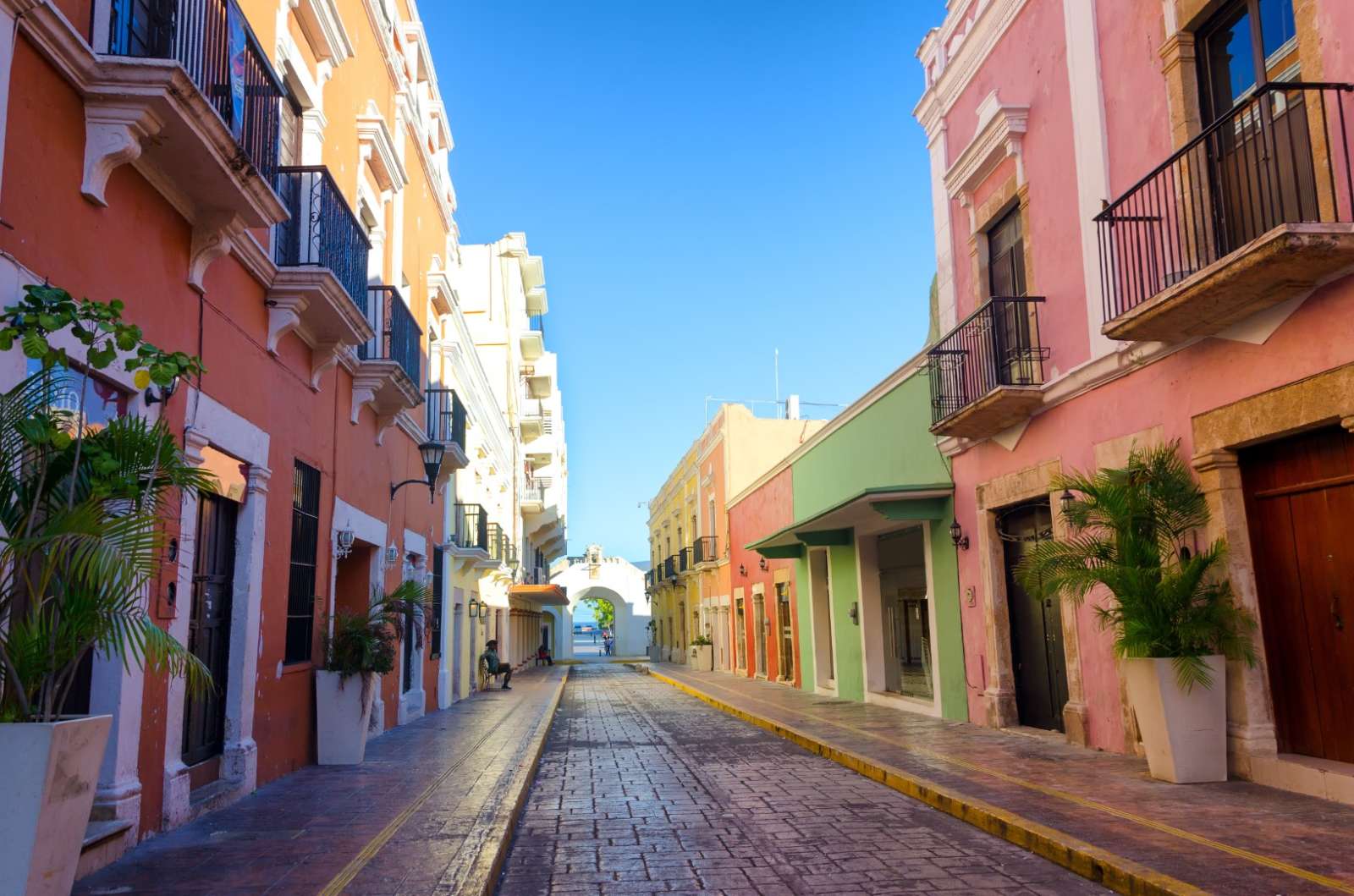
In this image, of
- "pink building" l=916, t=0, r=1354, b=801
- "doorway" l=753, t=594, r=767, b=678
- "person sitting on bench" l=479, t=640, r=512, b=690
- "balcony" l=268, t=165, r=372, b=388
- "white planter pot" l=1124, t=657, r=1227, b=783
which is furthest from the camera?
"doorway" l=753, t=594, r=767, b=678

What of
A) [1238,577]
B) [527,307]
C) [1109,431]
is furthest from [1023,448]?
[527,307]

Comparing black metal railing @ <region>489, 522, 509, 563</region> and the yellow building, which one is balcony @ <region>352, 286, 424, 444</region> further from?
the yellow building

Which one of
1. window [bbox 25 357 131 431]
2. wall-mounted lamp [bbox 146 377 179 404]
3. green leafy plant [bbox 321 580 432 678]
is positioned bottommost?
green leafy plant [bbox 321 580 432 678]

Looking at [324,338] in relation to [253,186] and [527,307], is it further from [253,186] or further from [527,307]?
[527,307]

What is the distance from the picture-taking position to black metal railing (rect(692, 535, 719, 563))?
104 ft

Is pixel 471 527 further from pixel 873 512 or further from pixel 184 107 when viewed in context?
pixel 184 107

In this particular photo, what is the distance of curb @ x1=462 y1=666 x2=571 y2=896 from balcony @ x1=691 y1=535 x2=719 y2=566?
18.9m

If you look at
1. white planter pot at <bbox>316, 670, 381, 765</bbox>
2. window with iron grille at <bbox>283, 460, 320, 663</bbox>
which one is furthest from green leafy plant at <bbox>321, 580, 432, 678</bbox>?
window with iron grille at <bbox>283, 460, 320, 663</bbox>

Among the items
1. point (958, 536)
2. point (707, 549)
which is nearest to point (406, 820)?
point (958, 536)

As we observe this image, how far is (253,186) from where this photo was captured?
647 cm

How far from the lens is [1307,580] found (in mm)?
7164

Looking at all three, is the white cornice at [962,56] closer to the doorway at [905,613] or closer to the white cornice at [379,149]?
the doorway at [905,613]

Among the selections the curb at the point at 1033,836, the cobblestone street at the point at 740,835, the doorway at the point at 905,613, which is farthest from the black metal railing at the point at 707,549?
the curb at the point at 1033,836

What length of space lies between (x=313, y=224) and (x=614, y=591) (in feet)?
159
